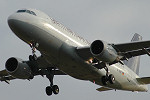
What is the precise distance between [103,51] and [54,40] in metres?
4.49

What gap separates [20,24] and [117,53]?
31.4 ft

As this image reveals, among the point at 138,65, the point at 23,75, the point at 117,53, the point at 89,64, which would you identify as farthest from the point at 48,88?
the point at 138,65

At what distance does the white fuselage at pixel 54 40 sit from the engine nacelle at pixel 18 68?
17.2ft

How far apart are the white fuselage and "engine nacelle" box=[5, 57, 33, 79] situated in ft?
17.2

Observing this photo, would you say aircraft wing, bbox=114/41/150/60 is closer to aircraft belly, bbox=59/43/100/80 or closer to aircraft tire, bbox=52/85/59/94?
aircraft belly, bbox=59/43/100/80

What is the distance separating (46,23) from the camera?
32.8 m

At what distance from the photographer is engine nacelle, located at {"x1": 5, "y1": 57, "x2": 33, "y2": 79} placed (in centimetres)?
3869

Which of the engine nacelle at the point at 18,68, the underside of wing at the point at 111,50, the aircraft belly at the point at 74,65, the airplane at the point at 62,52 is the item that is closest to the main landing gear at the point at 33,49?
the airplane at the point at 62,52

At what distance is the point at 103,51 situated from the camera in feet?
110

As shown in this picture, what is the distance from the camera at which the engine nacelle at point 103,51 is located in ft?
110

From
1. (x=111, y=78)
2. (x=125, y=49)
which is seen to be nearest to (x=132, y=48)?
(x=125, y=49)

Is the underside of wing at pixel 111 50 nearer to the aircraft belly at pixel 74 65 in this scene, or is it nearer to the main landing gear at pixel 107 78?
the aircraft belly at pixel 74 65

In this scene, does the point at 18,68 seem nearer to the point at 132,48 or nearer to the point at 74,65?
the point at 74,65

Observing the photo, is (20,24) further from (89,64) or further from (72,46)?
(89,64)
